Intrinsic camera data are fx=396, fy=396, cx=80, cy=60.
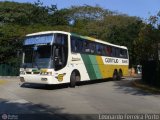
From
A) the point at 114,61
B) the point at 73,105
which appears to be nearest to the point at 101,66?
the point at 114,61

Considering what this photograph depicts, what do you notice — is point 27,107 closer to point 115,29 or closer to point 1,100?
point 1,100

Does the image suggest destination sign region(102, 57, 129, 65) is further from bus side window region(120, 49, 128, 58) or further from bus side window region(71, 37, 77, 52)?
bus side window region(71, 37, 77, 52)

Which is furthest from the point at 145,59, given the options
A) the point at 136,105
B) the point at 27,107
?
the point at 27,107

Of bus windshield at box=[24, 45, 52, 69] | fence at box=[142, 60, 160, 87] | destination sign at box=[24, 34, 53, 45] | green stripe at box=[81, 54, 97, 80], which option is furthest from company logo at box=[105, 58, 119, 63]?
bus windshield at box=[24, 45, 52, 69]

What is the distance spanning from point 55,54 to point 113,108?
25.6 feet

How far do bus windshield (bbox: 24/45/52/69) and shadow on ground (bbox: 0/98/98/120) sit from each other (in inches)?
243

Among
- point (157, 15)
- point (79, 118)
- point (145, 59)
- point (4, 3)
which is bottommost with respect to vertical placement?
point (79, 118)

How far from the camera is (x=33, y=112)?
42.4 ft

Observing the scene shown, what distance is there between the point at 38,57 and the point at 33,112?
8.88 meters

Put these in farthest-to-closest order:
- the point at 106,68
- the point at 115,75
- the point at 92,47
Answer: the point at 115,75 < the point at 106,68 < the point at 92,47

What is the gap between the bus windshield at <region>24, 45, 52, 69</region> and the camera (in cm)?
2122

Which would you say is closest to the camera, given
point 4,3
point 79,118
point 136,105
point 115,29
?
point 79,118

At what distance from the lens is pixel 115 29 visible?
181ft

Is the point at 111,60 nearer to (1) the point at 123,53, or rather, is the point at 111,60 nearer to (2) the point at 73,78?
(1) the point at 123,53
